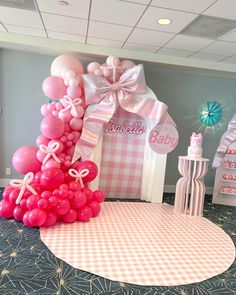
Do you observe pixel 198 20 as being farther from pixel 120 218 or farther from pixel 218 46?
pixel 120 218

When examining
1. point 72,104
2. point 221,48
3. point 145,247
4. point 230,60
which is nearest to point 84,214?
point 145,247

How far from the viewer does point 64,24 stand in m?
3.29

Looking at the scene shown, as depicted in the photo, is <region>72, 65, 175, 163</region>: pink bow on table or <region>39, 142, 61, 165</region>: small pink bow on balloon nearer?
<region>39, 142, 61, 165</region>: small pink bow on balloon

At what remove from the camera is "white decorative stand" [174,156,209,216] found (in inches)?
144

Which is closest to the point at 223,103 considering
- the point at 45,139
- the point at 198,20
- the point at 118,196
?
the point at 198,20

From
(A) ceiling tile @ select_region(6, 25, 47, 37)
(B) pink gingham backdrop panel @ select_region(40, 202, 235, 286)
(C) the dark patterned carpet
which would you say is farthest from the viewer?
(A) ceiling tile @ select_region(6, 25, 47, 37)

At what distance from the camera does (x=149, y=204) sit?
13.6 feet

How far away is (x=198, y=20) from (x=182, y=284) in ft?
9.10

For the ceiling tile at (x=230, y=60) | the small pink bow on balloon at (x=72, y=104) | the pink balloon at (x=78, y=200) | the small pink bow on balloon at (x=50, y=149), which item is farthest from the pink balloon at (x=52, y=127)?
the ceiling tile at (x=230, y=60)

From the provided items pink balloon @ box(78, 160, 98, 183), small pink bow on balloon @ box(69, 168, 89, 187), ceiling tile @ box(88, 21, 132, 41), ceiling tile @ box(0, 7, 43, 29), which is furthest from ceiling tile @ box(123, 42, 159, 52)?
small pink bow on balloon @ box(69, 168, 89, 187)

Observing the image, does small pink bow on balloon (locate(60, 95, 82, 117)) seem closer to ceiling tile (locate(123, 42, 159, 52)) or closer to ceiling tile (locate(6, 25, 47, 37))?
ceiling tile (locate(6, 25, 47, 37))

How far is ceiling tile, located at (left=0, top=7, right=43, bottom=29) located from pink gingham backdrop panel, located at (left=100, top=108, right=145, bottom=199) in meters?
1.77

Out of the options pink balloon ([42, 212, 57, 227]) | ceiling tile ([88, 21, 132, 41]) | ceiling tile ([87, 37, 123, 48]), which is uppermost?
ceiling tile ([88, 21, 132, 41])

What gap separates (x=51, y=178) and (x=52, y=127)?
2.39 ft
